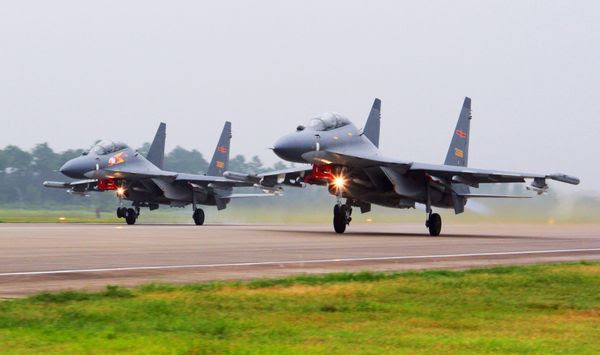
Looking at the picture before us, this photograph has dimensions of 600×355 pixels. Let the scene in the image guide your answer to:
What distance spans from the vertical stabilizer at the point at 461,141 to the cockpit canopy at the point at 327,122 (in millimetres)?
8016

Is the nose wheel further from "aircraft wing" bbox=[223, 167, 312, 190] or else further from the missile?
the missile

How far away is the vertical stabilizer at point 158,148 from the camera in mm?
47594

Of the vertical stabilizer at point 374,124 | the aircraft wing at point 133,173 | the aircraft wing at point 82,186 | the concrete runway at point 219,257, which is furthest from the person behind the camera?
the aircraft wing at point 82,186

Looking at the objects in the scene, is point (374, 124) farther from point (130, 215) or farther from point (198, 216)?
point (198, 216)

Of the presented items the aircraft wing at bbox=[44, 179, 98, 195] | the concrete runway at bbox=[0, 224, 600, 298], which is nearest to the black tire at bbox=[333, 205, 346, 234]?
the concrete runway at bbox=[0, 224, 600, 298]

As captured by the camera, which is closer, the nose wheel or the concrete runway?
the concrete runway

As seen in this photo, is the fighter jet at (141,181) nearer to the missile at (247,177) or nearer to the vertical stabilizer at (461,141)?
the missile at (247,177)

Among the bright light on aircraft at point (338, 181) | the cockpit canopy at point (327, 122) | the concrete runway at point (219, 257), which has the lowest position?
the concrete runway at point (219, 257)

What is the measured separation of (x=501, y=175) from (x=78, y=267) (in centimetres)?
1930

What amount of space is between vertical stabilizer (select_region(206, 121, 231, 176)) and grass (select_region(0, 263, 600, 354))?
37.5 metres

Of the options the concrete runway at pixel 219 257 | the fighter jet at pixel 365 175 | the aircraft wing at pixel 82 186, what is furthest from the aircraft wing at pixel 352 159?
the aircraft wing at pixel 82 186

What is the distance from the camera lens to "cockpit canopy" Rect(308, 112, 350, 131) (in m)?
29.8

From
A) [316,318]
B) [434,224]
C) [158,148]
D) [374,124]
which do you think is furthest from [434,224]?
[316,318]

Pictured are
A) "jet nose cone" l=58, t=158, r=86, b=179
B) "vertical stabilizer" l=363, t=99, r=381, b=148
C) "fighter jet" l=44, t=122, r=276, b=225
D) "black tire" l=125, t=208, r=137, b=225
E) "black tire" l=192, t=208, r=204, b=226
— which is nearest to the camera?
"vertical stabilizer" l=363, t=99, r=381, b=148
